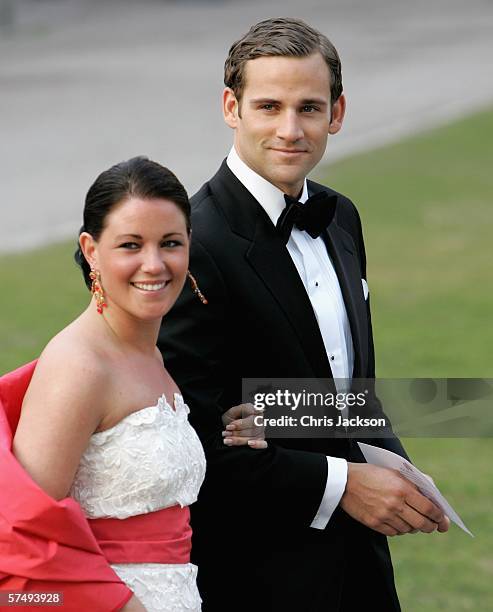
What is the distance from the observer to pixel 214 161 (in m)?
16.5

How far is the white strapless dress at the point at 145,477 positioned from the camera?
2.84 meters

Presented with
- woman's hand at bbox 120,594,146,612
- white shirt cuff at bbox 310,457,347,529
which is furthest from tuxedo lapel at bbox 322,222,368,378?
woman's hand at bbox 120,594,146,612

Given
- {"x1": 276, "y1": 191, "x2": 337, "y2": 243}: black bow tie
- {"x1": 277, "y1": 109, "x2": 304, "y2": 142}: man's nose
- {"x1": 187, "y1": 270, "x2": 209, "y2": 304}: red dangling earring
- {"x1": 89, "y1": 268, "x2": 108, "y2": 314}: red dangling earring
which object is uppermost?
{"x1": 277, "y1": 109, "x2": 304, "y2": 142}: man's nose

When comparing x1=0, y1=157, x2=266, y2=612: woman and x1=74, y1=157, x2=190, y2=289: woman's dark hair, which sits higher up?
x1=74, y1=157, x2=190, y2=289: woman's dark hair

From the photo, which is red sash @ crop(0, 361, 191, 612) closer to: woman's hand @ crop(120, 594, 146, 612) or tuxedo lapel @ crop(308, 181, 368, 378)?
woman's hand @ crop(120, 594, 146, 612)

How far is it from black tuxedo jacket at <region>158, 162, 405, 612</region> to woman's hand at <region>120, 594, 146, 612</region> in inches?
20.8

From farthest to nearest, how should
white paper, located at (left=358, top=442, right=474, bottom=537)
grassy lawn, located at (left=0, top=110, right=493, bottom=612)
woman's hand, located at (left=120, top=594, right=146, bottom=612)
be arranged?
grassy lawn, located at (left=0, top=110, right=493, bottom=612)
white paper, located at (left=358, top=442, right=474, bottom=537)
woman's hand, located at (left=120, top=594, right=146, bottom=612)

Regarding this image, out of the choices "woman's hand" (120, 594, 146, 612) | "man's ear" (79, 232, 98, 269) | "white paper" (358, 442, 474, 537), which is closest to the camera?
"woman's hand" (120, 594, 146, 612)

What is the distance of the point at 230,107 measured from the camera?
354 centimetres

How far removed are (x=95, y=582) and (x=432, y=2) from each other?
31.1 m

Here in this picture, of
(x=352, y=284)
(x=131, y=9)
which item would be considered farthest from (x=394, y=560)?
(x=131, y=9)

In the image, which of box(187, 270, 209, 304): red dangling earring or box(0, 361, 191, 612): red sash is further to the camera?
box(187, 270, 209, 304): red dangling earring

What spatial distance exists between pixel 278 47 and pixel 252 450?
101cm

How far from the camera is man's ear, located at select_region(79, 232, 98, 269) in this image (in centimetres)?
294
